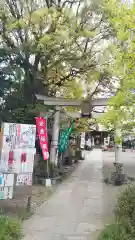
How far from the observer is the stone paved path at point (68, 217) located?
5.71m

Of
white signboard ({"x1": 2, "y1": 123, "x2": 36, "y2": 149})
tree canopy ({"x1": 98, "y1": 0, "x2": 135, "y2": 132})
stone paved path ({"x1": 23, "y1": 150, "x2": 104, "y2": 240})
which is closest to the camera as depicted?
tree canopy ({"x1": 98, "y1": 0, "x2": 135, "y2": 132})

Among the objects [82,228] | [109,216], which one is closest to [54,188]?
[109,216]

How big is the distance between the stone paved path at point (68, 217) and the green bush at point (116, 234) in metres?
0.43

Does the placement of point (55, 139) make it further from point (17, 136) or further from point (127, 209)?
point (127, 209)

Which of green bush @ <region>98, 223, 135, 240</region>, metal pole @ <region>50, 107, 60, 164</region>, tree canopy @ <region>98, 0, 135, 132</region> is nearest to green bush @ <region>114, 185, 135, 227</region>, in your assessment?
green bush @ <region>98, 223, 135, 240</region>

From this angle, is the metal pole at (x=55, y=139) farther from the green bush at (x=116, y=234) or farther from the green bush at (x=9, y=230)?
the green bush at (x=116, y=234)

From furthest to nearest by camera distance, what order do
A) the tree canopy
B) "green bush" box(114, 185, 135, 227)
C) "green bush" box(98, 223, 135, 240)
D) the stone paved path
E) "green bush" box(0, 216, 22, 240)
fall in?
the stone paved path
the tree canopy
"green bush" box(114, 185, 135, 227)
"green bush" box(98, 223, 135, 240)
"green bush" box(0, 216, 22, 240)

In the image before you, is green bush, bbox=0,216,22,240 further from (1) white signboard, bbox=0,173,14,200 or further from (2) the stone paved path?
(1) white signboard, bbox=0,173,14,200

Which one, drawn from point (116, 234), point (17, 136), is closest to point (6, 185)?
point (17, 136)

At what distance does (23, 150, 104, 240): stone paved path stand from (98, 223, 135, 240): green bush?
43 centimetres

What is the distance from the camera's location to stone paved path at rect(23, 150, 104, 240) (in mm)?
5707

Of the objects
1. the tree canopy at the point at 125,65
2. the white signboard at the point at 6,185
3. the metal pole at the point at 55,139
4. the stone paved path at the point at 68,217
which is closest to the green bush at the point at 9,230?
the stone paved path at the point at 68,217

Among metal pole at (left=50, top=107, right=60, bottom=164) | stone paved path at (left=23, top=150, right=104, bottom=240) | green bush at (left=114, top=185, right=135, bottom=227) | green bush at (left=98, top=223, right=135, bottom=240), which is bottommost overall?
stone paved path at (left=23, top=150, right=104, bottom=240)

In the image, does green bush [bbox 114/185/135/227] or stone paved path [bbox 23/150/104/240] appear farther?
stone paved path [bbox 23/150/104/240]
